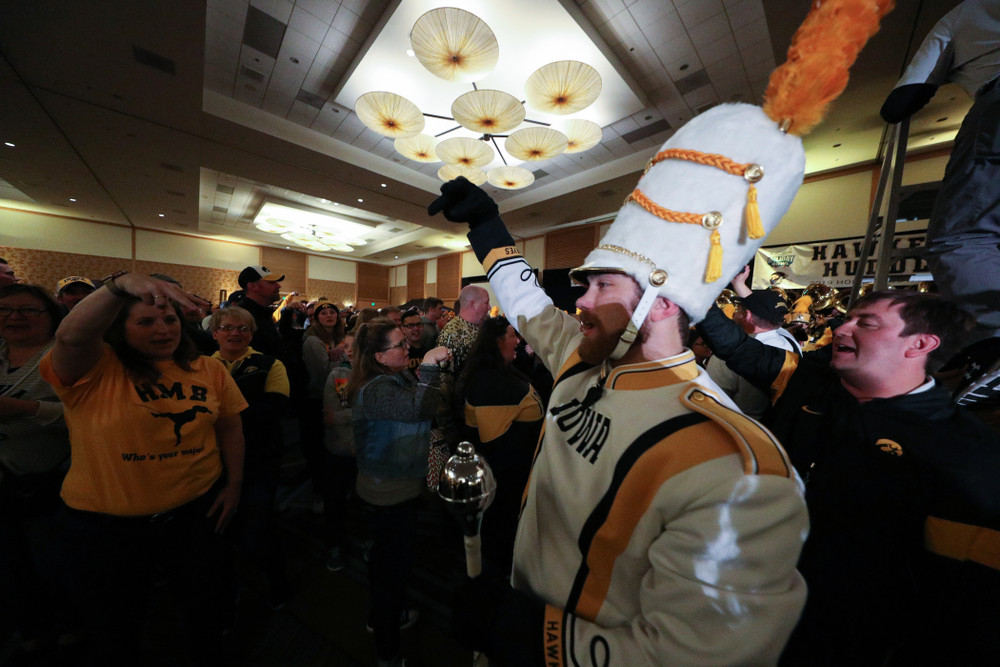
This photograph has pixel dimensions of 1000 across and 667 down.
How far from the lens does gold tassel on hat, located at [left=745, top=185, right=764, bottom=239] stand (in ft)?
2.70

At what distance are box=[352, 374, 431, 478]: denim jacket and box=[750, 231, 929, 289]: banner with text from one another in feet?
25.2

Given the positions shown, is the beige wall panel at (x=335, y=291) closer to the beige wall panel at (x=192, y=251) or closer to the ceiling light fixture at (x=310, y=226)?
the beige wall panel at (x=192, y=251)

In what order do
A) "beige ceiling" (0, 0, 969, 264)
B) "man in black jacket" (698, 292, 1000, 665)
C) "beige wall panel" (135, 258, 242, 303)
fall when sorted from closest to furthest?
"man in black jacket" (698, 292, 1000, 665)
"beige ceiling" (0, 0, 969, 264)
"beige wall panel" (135, 258, 242, 303)

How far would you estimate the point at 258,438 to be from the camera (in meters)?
2.06

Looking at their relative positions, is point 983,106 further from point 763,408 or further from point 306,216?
point 306,216

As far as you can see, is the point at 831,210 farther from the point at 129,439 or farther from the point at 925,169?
the point at 129,439

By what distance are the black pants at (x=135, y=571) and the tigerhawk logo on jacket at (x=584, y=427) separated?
5.93 ft

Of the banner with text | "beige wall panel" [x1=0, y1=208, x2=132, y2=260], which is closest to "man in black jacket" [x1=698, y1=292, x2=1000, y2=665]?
the banner with text

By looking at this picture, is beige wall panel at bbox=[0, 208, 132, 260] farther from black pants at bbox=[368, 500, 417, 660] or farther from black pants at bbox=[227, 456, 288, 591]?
black pants at bbox=[368, 500, 417, 660]

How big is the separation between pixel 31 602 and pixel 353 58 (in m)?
6.14

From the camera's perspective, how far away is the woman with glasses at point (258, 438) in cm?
204

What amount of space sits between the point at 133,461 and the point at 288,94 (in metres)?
6.35

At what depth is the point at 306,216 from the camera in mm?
11211

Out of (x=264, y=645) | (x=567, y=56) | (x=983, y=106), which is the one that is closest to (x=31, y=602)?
(x=264, y=645)
